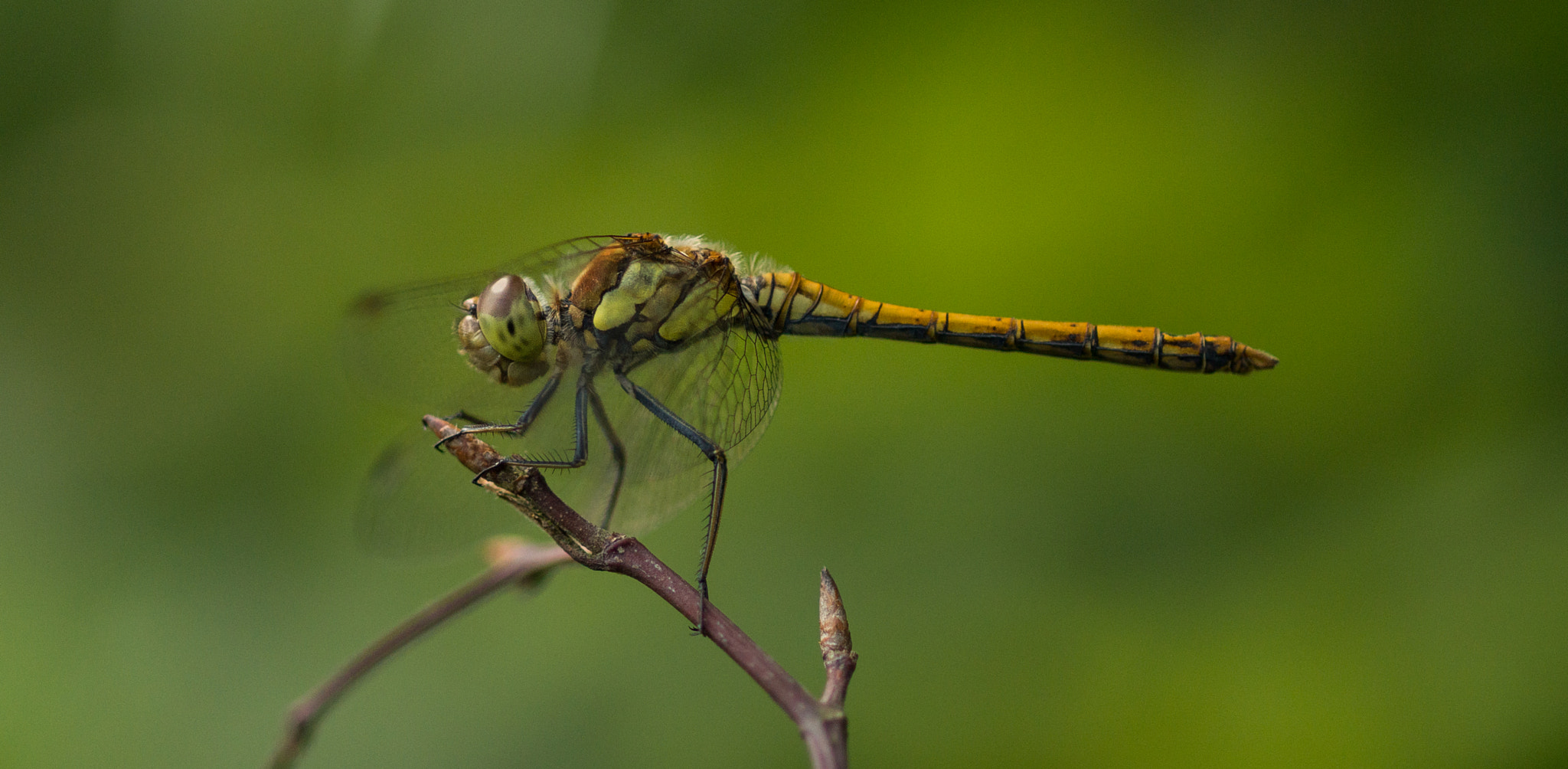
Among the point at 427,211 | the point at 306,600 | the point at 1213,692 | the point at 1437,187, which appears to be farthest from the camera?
the point at 427,211

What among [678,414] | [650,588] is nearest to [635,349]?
[678,414]

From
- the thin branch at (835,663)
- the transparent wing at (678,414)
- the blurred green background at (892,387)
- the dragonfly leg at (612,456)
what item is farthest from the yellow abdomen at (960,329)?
the thin branch at (835,663)

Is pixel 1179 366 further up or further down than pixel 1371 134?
further down

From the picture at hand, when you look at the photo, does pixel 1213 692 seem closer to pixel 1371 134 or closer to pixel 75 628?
pixel 1371 134

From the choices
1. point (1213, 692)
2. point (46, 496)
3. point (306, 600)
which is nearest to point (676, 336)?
point (306, 600)

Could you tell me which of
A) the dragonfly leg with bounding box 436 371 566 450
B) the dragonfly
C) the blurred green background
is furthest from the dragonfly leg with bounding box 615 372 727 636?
the blurred green background

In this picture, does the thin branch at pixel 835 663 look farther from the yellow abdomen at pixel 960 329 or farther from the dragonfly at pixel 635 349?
the yellow abdomen at pixel 960 329
